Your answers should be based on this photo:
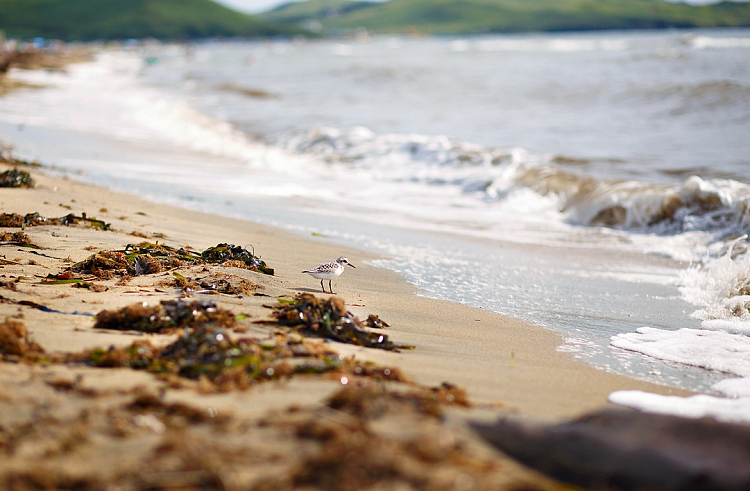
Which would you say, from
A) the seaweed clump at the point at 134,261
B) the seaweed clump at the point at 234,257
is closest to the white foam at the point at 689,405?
the seaweed clump at the point at 234,257

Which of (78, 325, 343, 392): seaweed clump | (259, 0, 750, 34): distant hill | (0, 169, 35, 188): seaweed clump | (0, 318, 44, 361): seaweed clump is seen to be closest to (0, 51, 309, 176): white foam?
(0, 169, 35, 188): seaweed clump

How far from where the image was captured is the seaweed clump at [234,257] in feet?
16.4

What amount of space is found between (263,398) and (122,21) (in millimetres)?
142826

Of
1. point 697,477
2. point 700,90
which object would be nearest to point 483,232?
point 697,477

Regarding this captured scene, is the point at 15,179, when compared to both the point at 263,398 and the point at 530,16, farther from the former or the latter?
the point at 530,16

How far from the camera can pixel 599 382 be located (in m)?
3.66

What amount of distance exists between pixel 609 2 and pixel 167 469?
169204 millimetres

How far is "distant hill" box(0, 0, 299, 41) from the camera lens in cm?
11519

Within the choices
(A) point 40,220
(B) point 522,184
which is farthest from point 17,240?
(B) point 522,184

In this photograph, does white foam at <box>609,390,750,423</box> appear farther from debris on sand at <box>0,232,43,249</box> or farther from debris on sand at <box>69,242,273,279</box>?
debris on sand at <box>0,232,43,249</box>

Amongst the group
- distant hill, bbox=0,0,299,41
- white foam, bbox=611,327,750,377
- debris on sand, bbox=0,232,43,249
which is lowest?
white foam, bbox=611,327,750,377

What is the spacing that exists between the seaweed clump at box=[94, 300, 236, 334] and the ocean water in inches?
Answer: 84.8

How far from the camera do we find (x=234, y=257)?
5070 mm

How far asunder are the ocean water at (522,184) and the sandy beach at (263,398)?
57 centimetres
